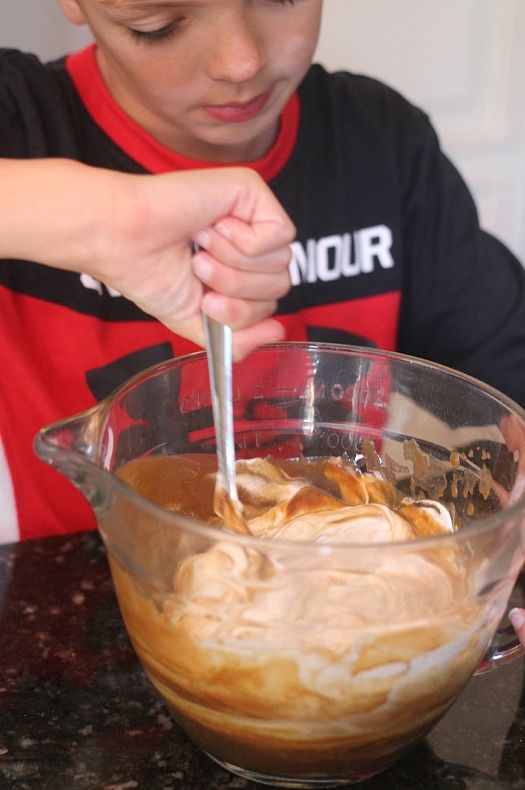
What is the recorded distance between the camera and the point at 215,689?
47 centimetres

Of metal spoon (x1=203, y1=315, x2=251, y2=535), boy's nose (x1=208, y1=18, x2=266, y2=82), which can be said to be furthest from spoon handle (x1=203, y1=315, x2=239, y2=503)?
boy's nose (x1=208, y1=18, x2=266, y2=82)

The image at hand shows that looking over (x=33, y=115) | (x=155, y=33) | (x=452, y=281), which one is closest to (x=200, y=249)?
(x=155, y=33)

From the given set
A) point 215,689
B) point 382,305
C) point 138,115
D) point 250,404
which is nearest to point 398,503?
point 250,404

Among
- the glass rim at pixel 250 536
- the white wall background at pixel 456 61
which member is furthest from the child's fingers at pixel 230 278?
the white wall background at pixel 456 61

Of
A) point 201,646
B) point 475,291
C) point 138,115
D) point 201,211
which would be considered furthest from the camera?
point 475,291

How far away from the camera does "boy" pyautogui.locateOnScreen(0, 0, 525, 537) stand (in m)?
0.64

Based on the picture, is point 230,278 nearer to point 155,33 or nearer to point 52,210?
point 52,210

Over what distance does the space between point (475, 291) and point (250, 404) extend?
555 millimetres

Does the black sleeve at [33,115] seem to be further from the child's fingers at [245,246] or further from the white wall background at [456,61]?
the white wall background at [456,61]

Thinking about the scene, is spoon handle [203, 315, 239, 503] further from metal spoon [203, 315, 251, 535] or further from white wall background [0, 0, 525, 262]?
white wall background [0, 0, 525, 262]

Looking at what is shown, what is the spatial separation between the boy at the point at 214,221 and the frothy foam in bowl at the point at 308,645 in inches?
8.9

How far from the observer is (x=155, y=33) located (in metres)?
0.77

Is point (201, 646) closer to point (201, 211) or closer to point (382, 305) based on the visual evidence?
point (201, 211)

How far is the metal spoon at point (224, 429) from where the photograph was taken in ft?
1.94
